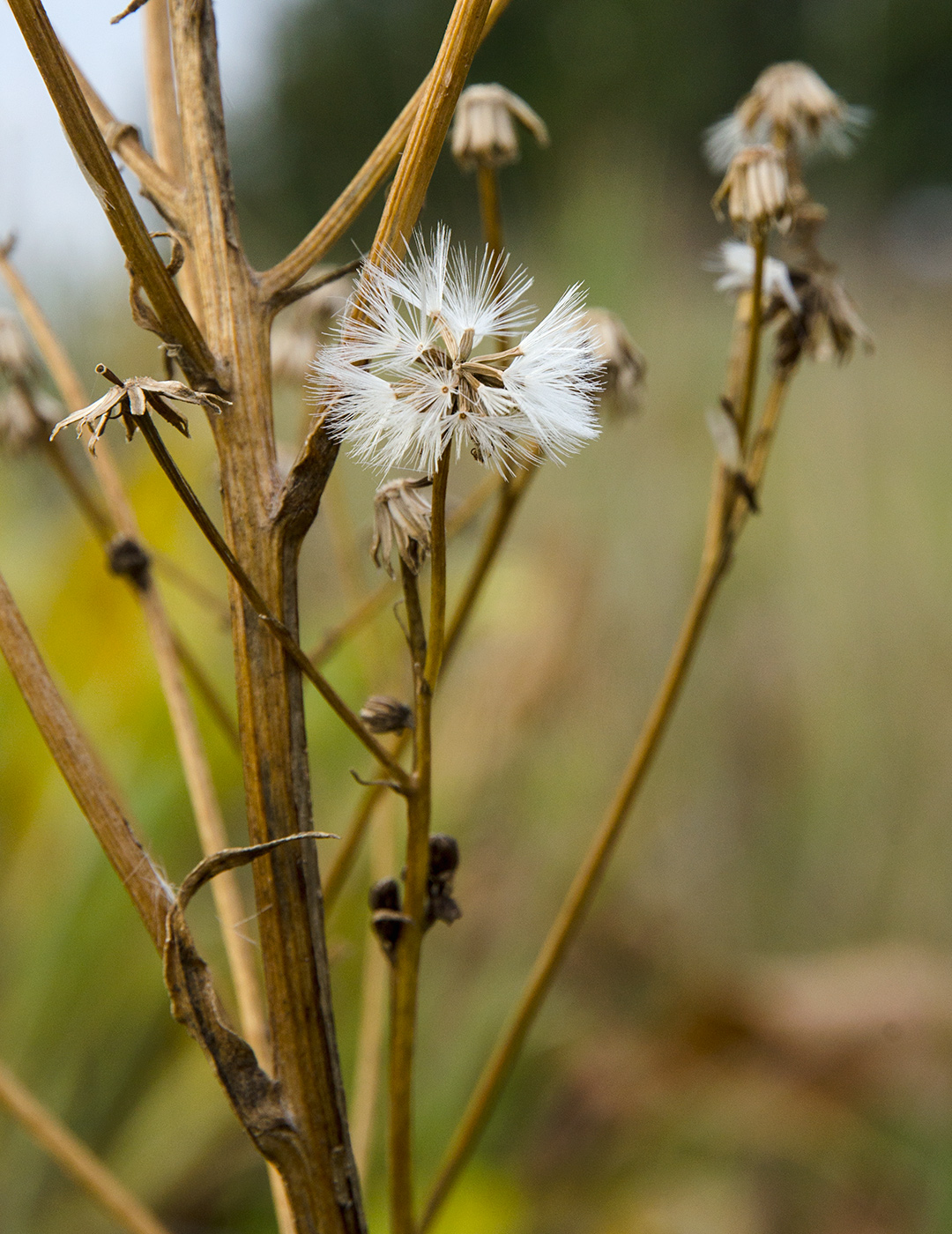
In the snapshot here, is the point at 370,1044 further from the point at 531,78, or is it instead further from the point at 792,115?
the point at 531,78

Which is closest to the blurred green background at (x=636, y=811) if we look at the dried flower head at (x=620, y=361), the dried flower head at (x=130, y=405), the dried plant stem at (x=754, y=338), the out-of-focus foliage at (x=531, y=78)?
the dried flower head at (x=620, y=361)

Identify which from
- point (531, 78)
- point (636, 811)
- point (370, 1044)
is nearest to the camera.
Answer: point (370, 1044)

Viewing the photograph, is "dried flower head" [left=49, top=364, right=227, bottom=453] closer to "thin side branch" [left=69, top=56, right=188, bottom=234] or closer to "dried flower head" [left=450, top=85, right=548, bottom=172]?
"thin side branch" [left=69, top=56, right=188, bottom=234]

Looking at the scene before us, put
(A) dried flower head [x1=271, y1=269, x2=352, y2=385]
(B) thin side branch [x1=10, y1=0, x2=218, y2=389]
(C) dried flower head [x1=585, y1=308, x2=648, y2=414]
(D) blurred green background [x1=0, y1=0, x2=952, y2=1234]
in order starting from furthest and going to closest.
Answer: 1. (D) blurred green background [x1=0, y1=0, x2=952, y2=1234]
2. (A) dried flower head [x1=271, y1=269, x2=352, y2=385]
3. (C) dried flower head [x1=585, y1=308, x2=648, y2=414]
4. (B) thin side branch [x1=10, y1=0, x2=218, y2=389]

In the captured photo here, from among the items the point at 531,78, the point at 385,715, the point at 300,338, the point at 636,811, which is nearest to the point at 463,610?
the point at 385,715

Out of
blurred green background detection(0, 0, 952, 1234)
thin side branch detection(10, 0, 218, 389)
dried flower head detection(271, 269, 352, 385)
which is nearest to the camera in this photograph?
thin side branch detection(10, 0, 218, 389)

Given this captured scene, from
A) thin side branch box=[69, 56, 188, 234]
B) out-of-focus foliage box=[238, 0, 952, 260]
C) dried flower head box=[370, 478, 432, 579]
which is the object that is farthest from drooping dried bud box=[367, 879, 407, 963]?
out-of-focus foliage box=[238, 0, 952, 260]

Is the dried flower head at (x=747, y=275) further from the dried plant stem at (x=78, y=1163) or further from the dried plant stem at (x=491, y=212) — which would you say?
the dried plant stem at (x=78, y=1163)
